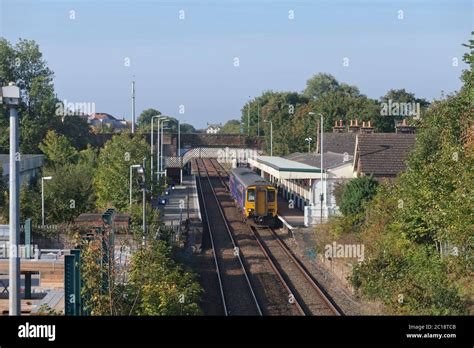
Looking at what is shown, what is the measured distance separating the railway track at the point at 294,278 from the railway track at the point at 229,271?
95 cm

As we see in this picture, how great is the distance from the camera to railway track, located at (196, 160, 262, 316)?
1659 centimetres

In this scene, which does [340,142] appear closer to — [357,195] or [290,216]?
[290,216]

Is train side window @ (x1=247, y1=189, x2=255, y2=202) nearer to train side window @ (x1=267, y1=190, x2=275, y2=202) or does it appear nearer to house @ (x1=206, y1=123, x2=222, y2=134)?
train side window @ (x1=267, y1=190, x2=275, y2=202)

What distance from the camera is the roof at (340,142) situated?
42250 mm

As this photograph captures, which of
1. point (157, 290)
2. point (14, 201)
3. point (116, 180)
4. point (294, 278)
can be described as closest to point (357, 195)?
point (294, 278)

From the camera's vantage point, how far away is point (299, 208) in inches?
1439

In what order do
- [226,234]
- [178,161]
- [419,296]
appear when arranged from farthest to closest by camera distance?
[178,161] → [226,234] → [419,296]

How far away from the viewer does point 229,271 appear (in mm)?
21141

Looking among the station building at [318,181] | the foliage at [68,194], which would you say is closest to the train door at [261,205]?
the station building at [318,181]

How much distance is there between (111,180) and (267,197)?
6.46 meters
